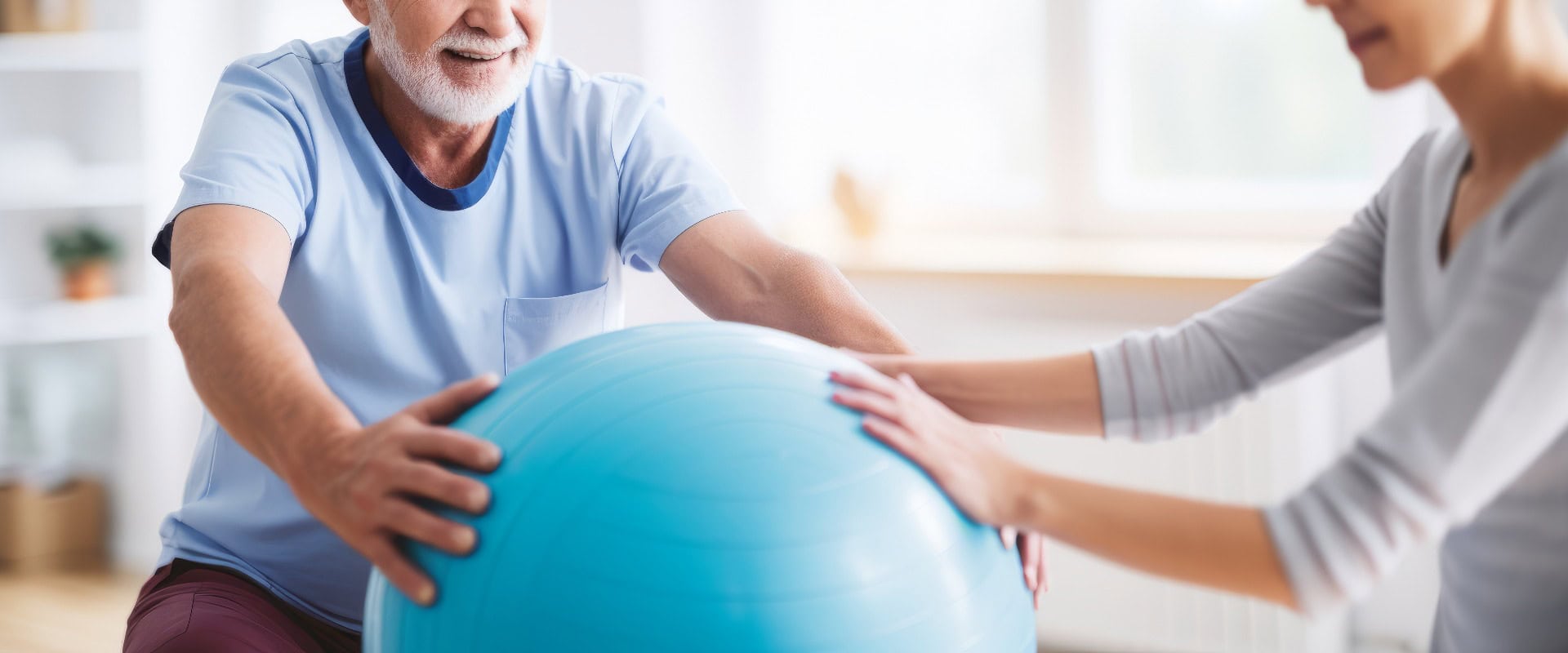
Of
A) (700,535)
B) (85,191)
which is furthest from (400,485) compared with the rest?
(85,191)

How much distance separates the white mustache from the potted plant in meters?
2.24

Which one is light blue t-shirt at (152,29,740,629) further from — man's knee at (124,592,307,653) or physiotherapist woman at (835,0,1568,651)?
physiotherapist woman at (835,0,1568,651)

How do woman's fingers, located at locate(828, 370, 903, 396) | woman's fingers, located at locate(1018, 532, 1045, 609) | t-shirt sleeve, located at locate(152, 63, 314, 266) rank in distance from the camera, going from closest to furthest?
1. woman's fingers, located at locate(828, 370, 903, 396)
2. woman's fingers, located at locate(1018, 532, 1045, 609)
3. t-shirt sleeve, located at locate(152, 63, 314, 266)

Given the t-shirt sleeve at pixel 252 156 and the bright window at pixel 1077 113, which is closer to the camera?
the t-shirt sleeve at pixel 252 156

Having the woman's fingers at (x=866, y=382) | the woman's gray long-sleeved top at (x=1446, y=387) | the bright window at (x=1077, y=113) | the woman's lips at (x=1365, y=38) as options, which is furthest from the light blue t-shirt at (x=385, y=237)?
the bright window at (x=1077, y=113)

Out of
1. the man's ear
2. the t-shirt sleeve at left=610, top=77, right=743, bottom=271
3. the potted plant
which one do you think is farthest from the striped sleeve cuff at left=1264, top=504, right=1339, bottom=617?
the potted plant

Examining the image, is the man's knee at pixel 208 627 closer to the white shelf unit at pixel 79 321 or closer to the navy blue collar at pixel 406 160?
the navy blue collar at pixel 406 160

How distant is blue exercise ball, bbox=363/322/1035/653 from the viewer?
3.08 ft

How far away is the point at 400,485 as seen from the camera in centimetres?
102

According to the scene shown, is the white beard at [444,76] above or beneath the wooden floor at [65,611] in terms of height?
above

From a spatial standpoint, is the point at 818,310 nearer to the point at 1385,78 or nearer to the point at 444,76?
the point at 444,76

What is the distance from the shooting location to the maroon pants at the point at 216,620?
1.29m

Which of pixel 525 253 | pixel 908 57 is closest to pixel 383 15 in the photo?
pixel 525 253

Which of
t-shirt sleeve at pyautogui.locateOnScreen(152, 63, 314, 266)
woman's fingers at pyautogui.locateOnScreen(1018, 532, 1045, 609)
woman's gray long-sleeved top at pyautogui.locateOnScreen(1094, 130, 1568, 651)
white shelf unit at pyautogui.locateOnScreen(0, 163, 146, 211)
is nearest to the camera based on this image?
woman's gray long-sleeved top at pyautogui.locateOnScreen(1094, 130, 1568, 651)
